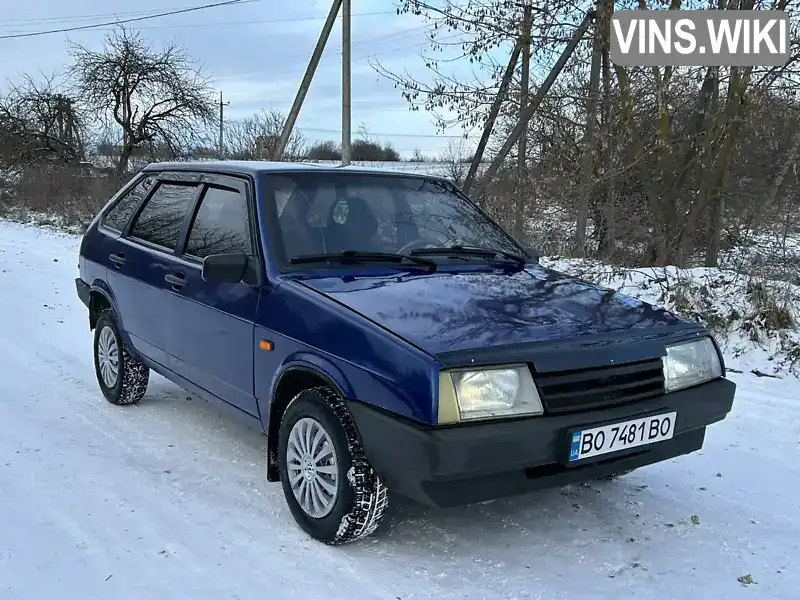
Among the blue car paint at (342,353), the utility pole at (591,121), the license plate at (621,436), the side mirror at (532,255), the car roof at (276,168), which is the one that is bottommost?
the license plate at (621,436)

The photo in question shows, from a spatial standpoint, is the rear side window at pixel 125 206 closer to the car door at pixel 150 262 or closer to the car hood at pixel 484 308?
the car door at pixel 150 262

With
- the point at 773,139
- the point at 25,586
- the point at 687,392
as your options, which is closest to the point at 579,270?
the point at 773,139

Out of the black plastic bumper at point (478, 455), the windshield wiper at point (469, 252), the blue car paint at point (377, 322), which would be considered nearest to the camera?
the black plastic bumper at point (478, 455)

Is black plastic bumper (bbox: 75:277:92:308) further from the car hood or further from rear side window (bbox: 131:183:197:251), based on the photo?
the car hood

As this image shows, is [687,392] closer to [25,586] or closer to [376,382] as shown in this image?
[376,382]

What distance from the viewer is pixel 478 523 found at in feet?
11.0

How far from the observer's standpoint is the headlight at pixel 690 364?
10.2ft

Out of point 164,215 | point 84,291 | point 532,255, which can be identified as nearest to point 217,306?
point 164,215

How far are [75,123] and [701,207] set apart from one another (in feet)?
83.3

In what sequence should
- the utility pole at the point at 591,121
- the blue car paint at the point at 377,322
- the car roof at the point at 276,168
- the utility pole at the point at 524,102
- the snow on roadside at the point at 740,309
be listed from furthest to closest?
the utility pole at the point at 524,102, the utility pole at the point at 591,121, the snow on roadside at the point at 740,309, the car roof at the point at 276,168, the blue car paint at the point at 377,322

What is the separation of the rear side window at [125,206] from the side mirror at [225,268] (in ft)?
5.94

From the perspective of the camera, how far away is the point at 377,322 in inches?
112

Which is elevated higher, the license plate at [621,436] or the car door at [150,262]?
the car door at [150,262]

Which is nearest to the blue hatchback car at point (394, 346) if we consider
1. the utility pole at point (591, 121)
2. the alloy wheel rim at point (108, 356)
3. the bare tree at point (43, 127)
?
the alloy wheel rim at point (108, 356)
